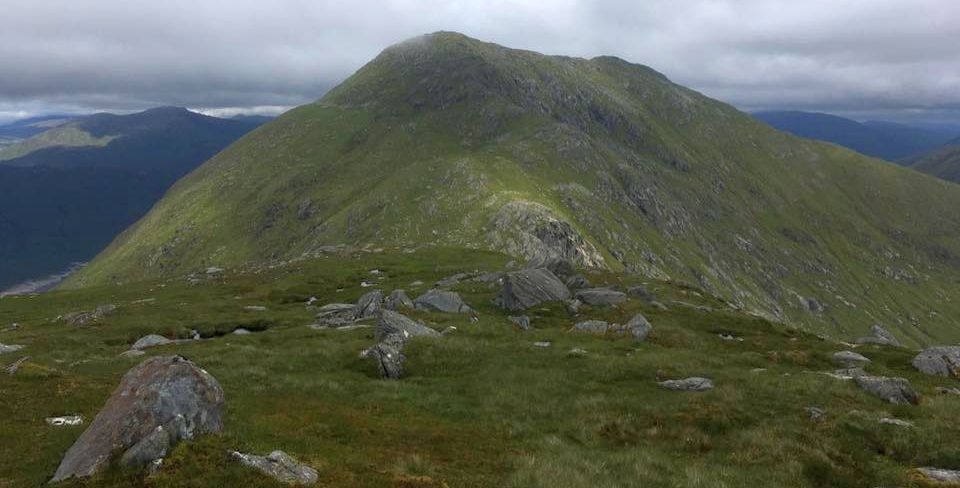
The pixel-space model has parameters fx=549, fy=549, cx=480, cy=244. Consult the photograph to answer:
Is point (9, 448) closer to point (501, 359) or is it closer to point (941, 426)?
point (501, 359)

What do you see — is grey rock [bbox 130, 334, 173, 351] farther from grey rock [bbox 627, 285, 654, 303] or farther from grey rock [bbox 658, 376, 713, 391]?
grey rock [bbox 627, 285, 654, 303]

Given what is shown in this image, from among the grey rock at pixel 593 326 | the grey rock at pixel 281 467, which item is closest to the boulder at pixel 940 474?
the grey rock at pixel 281 467

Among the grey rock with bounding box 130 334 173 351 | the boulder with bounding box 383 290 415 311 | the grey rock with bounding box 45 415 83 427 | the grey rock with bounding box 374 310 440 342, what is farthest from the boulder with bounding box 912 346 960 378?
the grey rock with bounding box 130 334 173 351

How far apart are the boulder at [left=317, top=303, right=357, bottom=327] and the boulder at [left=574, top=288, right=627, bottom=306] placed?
2642 cm

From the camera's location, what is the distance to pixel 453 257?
113875 millimetres

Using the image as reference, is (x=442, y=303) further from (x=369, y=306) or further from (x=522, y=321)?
(x=522, y=321)

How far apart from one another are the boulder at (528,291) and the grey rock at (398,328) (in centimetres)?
1849

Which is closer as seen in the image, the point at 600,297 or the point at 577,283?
the point at 600,297

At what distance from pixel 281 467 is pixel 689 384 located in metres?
23.5

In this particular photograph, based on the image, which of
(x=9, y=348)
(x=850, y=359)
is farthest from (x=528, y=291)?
(x=9, y=348)

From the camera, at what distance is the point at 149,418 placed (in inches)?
688

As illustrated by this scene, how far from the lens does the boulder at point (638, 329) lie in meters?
46.5

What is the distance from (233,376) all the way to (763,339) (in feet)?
153

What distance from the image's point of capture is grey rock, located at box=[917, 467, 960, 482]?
18.7 m
